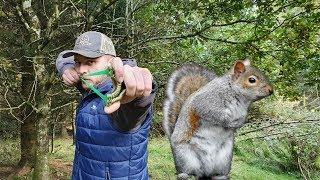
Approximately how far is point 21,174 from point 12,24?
8.34ft

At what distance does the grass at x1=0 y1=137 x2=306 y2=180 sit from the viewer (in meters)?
8.09

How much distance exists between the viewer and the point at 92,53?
7.40 ft

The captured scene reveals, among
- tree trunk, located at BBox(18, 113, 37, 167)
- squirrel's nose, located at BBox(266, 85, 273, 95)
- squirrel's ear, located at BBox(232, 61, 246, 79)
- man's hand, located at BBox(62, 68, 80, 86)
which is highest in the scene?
man's hand, located at BBox(62, 68, 80, 86)

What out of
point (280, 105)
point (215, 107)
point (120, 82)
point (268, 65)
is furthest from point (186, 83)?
point (280, 105)

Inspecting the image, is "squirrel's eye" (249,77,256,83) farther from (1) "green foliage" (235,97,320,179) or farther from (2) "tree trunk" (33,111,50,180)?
(1) "green foliage" (235,97,320,179)

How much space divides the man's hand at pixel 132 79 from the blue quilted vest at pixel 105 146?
0.68 m

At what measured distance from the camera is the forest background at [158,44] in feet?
15.5

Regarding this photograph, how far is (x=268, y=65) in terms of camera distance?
604 cm

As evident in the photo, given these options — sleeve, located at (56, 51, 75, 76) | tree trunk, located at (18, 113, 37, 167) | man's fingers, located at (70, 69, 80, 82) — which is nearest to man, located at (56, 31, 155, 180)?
man's fingers, located at (70, 69, 80, 82)

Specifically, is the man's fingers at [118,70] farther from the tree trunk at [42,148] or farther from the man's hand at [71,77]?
the tree trunk at [42,148]

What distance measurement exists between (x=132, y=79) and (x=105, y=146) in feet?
2.94

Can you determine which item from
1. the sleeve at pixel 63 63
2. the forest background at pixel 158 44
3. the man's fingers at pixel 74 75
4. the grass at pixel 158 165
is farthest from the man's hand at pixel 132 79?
the grass at pixel 158 165

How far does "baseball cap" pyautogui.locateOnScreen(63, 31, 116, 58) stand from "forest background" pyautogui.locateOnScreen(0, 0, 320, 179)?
85.8 inches

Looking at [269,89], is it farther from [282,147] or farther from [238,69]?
[282,147]
